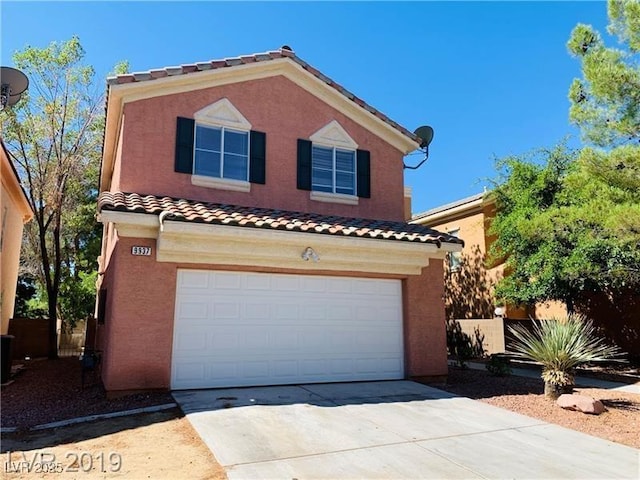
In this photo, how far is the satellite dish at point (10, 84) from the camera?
10.5 meters

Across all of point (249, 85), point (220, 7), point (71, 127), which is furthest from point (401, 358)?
point (71, 127)

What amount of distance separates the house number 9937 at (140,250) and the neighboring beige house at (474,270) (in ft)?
48.2

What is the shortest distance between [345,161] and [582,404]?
810cm

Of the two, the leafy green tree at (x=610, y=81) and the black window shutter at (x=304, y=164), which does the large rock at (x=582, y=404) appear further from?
the black window shutter at (x=304, y=164)

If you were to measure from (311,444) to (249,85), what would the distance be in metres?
9.21

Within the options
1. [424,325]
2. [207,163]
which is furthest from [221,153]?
[424,325]

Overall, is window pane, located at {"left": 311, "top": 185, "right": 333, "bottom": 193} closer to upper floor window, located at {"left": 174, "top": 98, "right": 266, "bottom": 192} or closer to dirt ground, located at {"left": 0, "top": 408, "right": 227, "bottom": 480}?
upper floor window, located at {"left": 174, "top": 98, "right": 266, "bottom": 192}

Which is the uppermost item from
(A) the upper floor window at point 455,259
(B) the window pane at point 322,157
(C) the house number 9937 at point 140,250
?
(B) the window pane at point 322,157

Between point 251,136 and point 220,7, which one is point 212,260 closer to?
point 251,136

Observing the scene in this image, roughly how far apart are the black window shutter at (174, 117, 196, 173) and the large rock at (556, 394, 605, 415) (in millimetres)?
9513

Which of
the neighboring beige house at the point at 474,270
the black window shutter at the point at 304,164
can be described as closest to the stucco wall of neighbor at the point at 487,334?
the neighboring beige house at the point at 474,270

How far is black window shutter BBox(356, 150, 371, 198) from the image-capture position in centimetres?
1316

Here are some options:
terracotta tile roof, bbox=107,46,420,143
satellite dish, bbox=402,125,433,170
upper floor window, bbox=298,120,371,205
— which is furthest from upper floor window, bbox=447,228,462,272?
upper floor window, bbox=298,120,371,205

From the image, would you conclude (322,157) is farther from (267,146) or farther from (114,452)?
(114,452)
